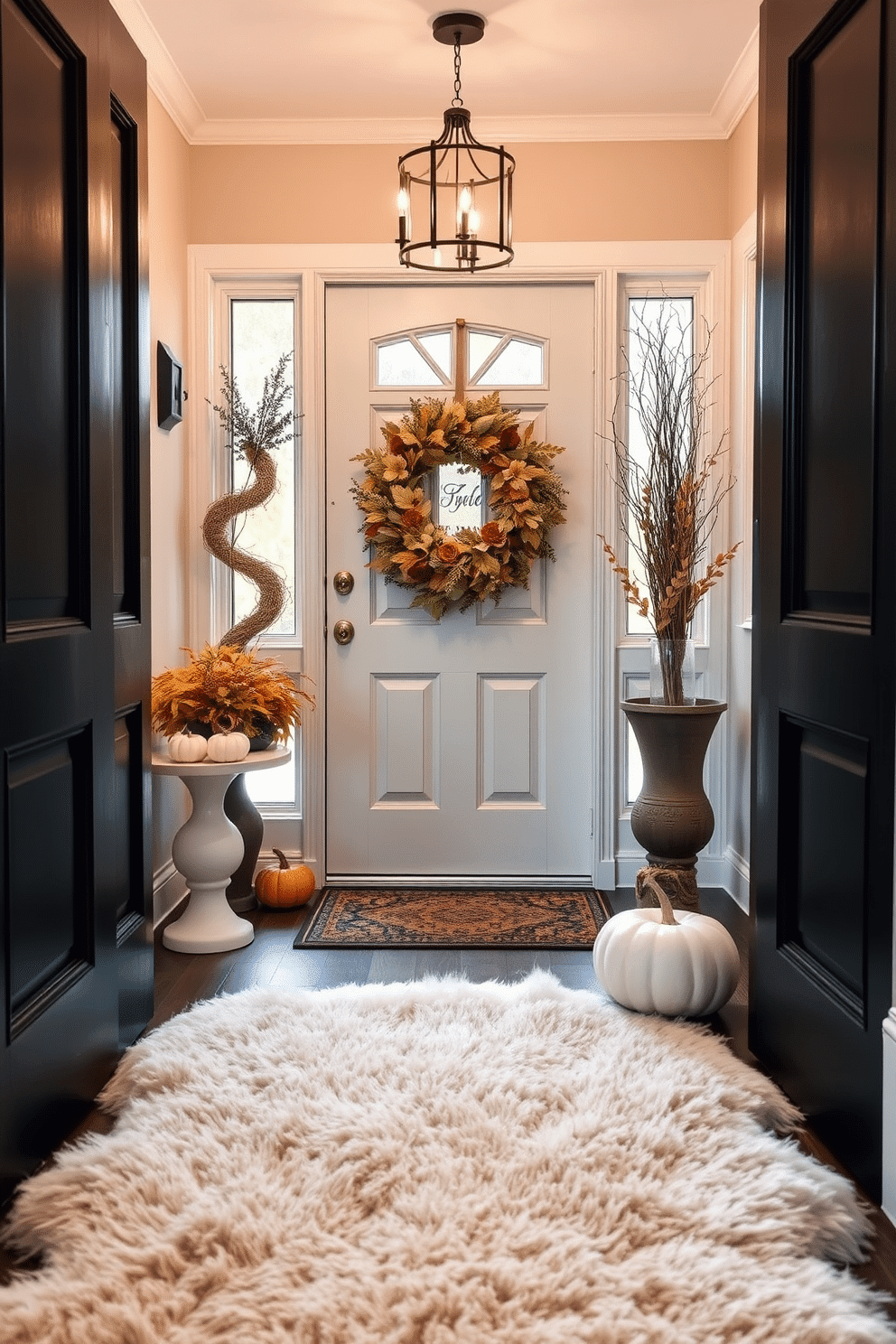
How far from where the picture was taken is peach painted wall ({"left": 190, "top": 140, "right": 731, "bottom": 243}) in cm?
387

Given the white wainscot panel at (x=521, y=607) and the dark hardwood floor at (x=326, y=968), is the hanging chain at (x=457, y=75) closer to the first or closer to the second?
the white wainscot panel at (x=521, y=607)

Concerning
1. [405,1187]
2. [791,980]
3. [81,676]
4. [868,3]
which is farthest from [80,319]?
[791,980]

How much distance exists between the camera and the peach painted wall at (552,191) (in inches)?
152

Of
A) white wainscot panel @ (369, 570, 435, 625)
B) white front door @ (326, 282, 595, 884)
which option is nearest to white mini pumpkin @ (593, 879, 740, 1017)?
white front door @ (326, 282, 595, 884)

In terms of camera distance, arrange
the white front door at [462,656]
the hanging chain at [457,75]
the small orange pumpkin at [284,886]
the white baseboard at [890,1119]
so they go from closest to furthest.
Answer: the white baseboard at [890,1119], the hanging chain at [457,75], the small orange pumpkin at [284,886], the white front door at [462,656]

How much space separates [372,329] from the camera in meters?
3.94

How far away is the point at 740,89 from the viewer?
3.55 m

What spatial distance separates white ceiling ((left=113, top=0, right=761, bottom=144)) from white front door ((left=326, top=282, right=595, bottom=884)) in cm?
55

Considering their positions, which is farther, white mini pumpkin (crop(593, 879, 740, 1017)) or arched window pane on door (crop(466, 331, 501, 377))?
arched window pane on door (crop(466, 331, 501, 377))

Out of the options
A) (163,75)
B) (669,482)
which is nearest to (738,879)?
(669,482)

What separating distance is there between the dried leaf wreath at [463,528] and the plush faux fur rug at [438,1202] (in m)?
1.79

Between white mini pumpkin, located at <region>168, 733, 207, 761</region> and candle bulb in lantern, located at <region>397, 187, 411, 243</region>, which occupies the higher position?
candle bulb in lantern, located at <region>397, 187, 411, 243</region>

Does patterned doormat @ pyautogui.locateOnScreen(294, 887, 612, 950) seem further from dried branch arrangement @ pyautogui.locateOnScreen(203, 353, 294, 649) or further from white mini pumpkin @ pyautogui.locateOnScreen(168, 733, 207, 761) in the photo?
dried branch arrangement @ pyautogui.locateOnScreen(203, 353, 294, 649)

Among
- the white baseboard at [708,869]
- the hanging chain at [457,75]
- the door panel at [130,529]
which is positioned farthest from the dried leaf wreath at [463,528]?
the door panel at [130,529]
